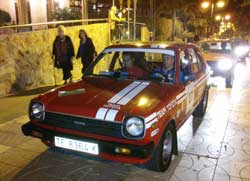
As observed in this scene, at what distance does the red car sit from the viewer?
372cm

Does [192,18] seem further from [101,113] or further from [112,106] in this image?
[101,113]

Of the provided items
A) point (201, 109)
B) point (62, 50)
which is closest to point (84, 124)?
point (201, 109)

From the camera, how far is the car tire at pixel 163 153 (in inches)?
160

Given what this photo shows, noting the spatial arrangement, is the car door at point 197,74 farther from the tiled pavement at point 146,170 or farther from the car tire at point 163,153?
the car tire at point 163,153

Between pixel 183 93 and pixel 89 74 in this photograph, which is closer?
pixel 183 93

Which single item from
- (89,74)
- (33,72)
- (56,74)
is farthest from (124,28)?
(89,74)

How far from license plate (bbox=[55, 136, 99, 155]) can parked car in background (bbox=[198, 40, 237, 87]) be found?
7.73m

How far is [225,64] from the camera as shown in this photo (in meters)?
11.2

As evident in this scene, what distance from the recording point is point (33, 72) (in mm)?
9008

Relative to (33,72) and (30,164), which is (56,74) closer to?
(33,72)

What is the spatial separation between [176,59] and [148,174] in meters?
1.82

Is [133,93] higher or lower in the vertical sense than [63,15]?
lower

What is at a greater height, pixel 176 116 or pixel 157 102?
pixel 157 102

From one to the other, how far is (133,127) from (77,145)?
0.76m
